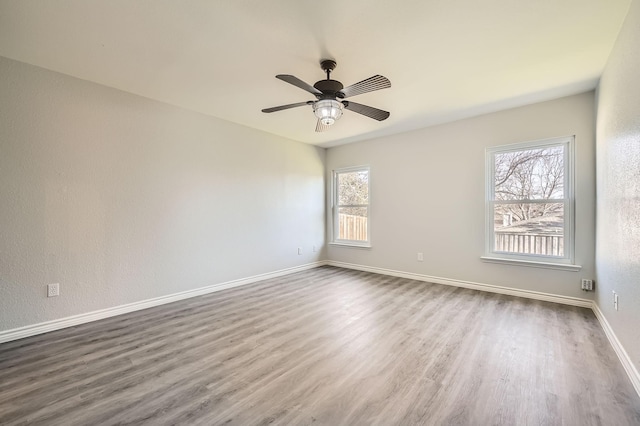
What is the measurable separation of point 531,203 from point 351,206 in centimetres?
289

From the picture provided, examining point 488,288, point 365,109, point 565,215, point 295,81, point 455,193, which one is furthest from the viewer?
point 455,193

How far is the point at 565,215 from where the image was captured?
3400 mm

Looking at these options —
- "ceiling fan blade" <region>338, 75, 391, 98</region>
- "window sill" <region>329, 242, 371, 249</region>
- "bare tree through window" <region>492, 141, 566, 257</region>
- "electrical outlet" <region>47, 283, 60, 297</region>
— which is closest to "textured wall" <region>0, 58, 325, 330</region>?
"electrical outlet" <region>47, 283, 60, 297</region>

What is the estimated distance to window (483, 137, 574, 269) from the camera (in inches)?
135

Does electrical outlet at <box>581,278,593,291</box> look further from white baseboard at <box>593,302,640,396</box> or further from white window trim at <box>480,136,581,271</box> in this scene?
white baseboard at <box>593,302,640,396</box>

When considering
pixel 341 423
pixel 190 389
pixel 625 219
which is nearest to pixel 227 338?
pixel 190 389

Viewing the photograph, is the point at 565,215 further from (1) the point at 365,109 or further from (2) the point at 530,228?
(1) the point at 365,109

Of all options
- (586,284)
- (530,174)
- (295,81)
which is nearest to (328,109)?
(295,81)

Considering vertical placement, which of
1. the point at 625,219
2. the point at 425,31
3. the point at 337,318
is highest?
the point at 425,31

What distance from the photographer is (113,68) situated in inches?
104

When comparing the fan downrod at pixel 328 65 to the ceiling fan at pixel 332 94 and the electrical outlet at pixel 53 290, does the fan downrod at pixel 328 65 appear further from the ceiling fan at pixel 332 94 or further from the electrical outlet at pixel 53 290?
the electrical outlet at pixel 53 290

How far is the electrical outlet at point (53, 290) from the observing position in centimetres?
267

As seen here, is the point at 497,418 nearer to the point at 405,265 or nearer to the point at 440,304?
the point at 440,304

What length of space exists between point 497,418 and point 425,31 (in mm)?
2577
